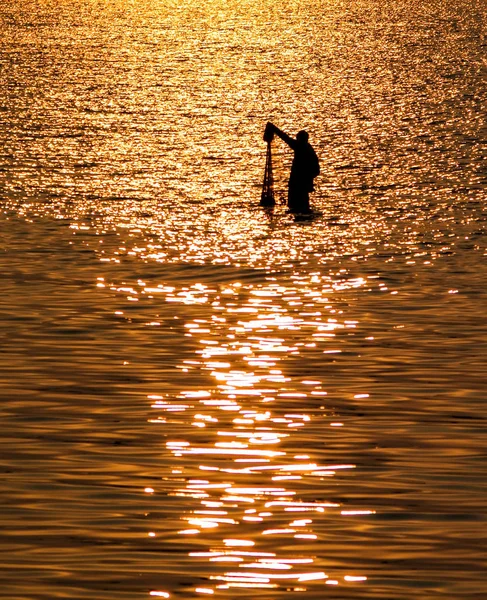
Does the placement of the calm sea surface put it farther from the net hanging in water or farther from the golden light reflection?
the net hanging in water

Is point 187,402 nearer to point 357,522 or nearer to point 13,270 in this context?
point 357,522

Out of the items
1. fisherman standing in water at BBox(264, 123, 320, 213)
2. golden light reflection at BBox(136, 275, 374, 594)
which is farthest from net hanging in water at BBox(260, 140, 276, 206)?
golden light reflection at BBox(136, 275, 374, 594)

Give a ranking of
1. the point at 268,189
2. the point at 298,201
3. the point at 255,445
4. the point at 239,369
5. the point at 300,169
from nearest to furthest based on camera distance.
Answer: the point at 255,445 → the point at 239,369 → the point at 300,169 → the point at 298,201 → the point at 268,189

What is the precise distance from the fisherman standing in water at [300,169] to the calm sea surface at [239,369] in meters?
0.42

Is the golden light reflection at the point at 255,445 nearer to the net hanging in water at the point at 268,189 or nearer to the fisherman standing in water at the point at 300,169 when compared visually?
the fisherman standing in water at the point at 300,169

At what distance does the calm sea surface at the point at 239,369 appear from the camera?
11258 millimetres

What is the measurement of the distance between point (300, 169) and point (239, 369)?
50.4ft

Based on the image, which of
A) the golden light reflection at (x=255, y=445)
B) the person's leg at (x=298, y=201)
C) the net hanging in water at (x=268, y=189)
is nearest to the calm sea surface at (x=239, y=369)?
the golden light reflection at (x=255, y=445)

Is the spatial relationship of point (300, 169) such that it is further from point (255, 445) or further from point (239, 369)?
point (255, 445)

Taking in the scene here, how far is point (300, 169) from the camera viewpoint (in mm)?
32531

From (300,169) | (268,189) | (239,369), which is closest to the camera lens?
(239,369)

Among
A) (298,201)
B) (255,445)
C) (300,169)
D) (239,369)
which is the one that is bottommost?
(255,445)

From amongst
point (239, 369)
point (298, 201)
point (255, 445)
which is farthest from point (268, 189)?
point (255, 445)

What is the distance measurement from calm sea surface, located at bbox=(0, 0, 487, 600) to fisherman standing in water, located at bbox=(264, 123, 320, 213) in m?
0.42
